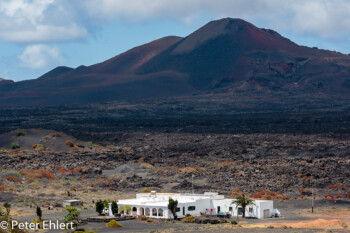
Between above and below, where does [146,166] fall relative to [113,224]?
above

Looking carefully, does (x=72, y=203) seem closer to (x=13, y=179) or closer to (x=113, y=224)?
(x=113, y=224)

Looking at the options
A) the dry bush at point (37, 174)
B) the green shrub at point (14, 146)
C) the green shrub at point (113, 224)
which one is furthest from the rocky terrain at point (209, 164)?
the green shrub at point (113, 224)

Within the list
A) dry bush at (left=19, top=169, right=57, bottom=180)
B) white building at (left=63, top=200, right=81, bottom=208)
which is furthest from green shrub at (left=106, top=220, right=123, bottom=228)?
dry bush at (left=19, top=169, right=57, bottom=180)

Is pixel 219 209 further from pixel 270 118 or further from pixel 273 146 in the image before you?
Result: pixel 270 118

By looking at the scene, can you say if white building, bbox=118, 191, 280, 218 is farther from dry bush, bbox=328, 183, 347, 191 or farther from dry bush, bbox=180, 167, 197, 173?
dry bush, bbox=180, 167, 197, 173

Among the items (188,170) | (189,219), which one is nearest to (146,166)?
(188,170)

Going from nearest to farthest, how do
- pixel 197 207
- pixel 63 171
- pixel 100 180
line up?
1. pixel 197 207
2. pixel 100 180
3. pixel 63 171

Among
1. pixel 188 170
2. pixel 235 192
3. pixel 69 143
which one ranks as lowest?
pixel 235 192
